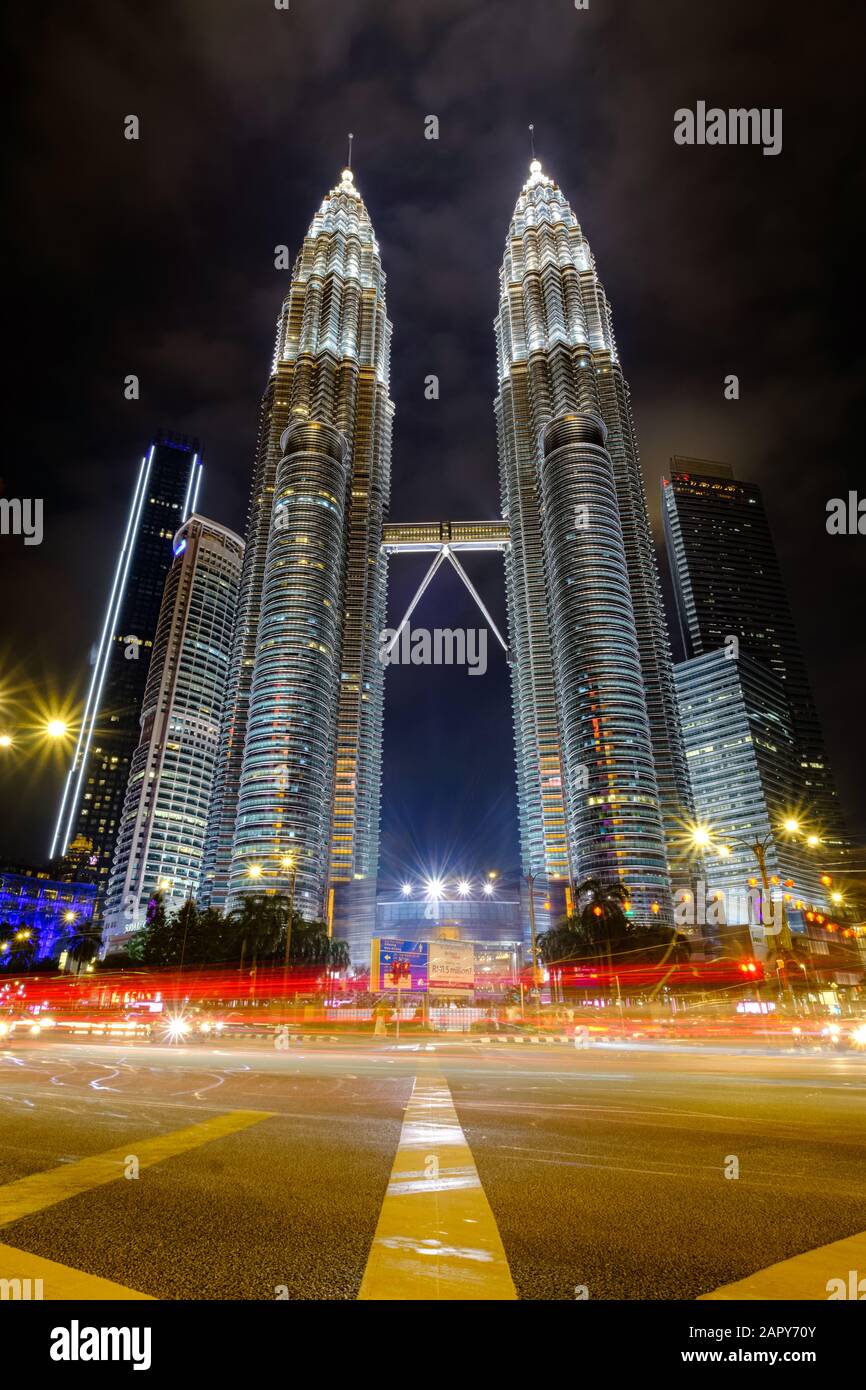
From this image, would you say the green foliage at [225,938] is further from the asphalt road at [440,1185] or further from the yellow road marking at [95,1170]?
the yellow road marking at [95,1170]

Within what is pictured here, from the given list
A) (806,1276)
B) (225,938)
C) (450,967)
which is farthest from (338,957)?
(806,1276)

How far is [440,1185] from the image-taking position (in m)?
4.93

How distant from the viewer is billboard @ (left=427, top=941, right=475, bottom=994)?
4962 cm

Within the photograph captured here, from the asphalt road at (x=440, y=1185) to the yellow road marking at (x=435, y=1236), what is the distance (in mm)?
44

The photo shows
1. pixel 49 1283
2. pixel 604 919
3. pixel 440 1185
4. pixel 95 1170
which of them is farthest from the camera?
pixel 604 919

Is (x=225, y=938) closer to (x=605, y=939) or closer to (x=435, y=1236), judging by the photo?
(x=605, y=939)

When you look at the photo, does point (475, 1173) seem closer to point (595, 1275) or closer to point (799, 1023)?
point (595, 1275)

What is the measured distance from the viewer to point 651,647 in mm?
197750

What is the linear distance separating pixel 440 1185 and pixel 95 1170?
2948 mm

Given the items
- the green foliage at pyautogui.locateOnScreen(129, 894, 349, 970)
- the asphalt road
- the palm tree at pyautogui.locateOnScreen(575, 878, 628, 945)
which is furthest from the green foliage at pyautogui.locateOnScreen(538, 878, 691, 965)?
the asphalt road

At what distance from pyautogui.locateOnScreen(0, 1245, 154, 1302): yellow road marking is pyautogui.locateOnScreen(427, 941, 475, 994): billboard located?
160ft

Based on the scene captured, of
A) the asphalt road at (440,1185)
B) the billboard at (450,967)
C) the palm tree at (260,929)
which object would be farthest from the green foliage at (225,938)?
the asphalt road at (440,1185)

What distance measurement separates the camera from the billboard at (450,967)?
4962 cm
